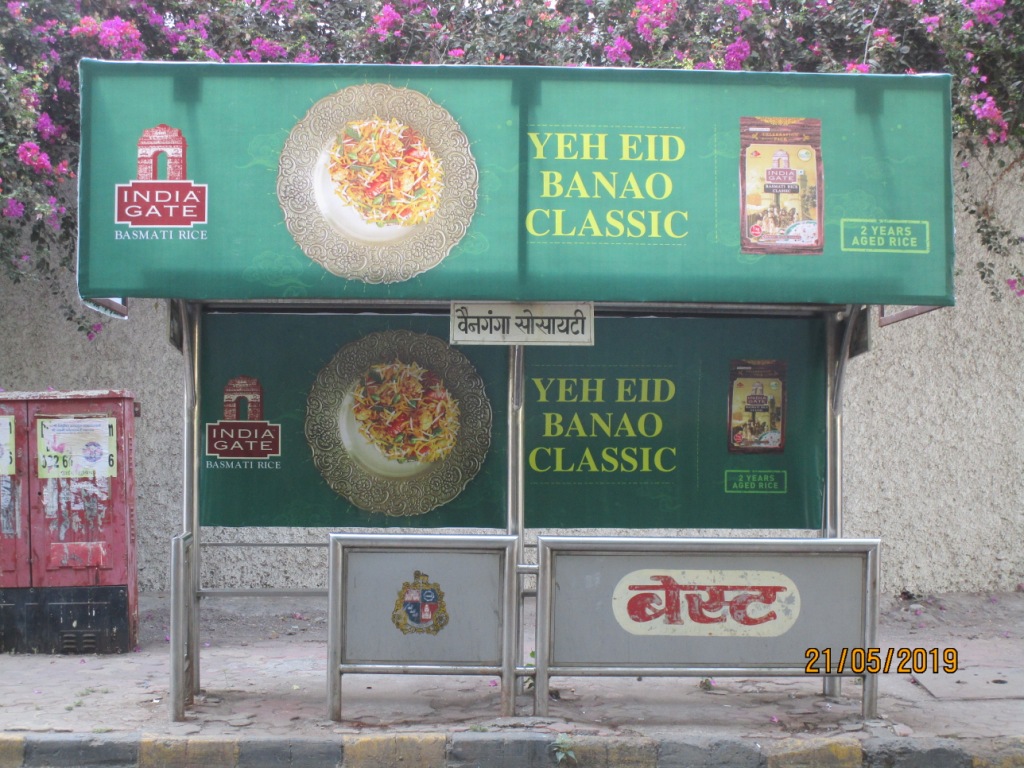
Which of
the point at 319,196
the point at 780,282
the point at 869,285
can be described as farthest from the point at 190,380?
the point at 869,285

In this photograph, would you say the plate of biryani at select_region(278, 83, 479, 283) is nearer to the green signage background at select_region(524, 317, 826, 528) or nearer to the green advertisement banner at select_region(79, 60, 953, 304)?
the green advertisement banner at select_region(79, 60, 953, 304)

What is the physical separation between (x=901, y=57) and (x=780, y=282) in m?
4.25

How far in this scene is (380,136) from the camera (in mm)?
4793

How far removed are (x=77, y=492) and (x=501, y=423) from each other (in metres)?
2.92

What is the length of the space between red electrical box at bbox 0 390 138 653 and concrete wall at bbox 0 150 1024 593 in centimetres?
153

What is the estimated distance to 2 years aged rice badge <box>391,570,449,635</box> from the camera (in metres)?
4.88

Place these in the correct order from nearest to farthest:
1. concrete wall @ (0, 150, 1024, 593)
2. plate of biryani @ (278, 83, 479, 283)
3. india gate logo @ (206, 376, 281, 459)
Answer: plate of biryani @ (278, 83, 479, 283)
india gate logo @ (206, 376, 281, 459)
concrete wall @ (0, 150, 1024, 593)

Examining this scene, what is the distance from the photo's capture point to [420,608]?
4.88 metres

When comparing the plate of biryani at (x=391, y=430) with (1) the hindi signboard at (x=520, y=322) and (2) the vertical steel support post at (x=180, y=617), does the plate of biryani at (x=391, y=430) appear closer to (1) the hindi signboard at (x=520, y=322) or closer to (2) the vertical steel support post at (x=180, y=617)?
(1) the hindi signboard at (x=520, y=322)

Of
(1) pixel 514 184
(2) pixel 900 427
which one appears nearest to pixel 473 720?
(1) pixel 514 184

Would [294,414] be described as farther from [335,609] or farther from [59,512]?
[59,512]

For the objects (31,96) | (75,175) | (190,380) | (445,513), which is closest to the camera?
(190,380)

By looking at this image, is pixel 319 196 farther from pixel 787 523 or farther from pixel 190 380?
pixel 787 523

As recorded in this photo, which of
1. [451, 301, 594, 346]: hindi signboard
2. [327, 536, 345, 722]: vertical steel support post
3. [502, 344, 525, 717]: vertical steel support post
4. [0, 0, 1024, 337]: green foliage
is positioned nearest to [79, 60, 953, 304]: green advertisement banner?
[451, 301, 594, 346]: hindi signboard
